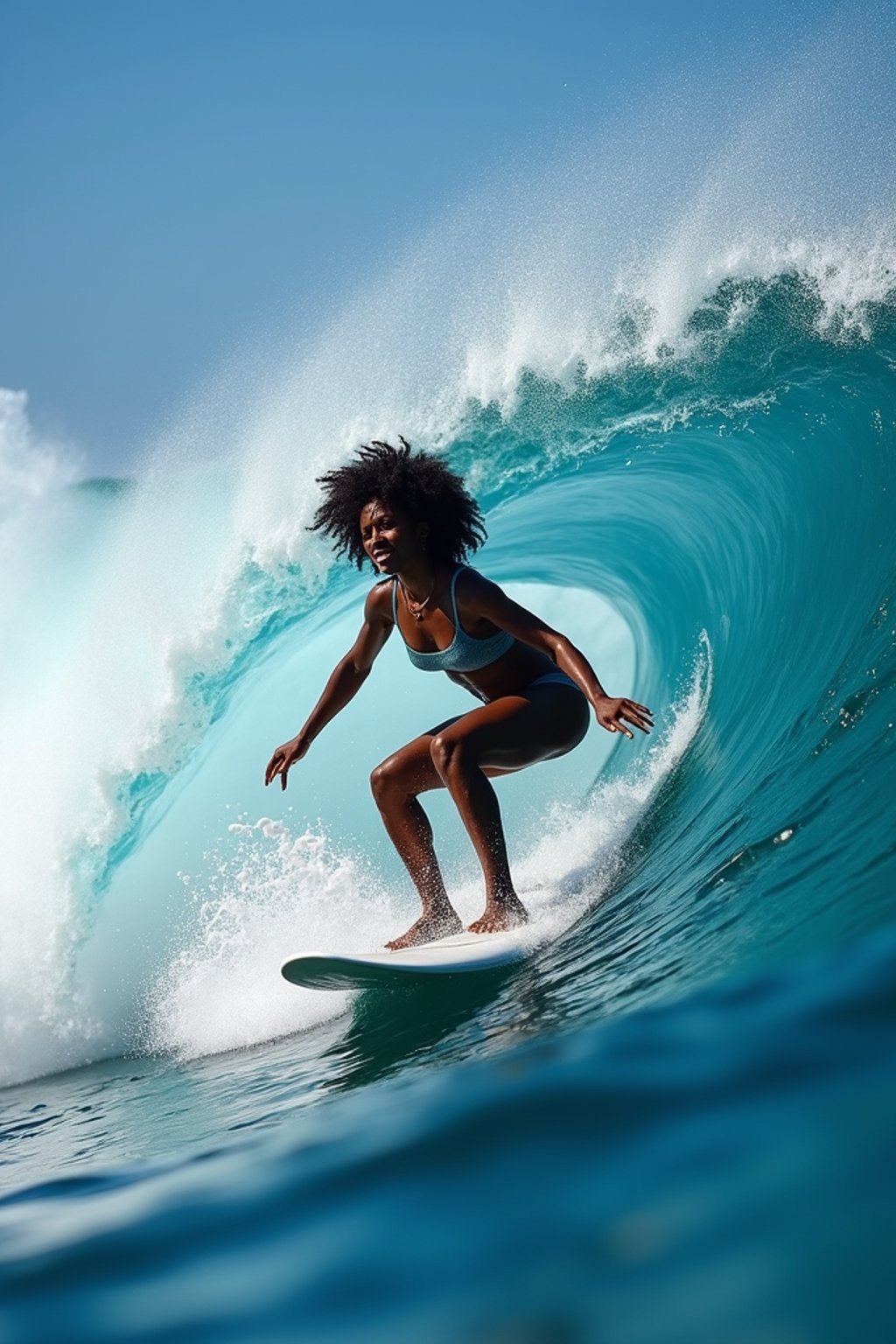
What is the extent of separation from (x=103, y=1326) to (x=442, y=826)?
9.09 meters

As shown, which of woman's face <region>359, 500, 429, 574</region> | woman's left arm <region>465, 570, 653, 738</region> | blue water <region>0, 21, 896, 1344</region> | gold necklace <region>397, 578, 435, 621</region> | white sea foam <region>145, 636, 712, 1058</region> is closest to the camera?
blue water <region>0, 21, 896, 1344</region>

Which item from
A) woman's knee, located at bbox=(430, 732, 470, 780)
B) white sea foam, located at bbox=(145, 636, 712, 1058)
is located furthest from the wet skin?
white sea foam, located at bbox=(145, 636, 712, 1058)

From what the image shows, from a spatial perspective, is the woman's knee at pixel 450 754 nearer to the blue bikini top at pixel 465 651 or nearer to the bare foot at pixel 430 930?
the blue bikini top at pixel 465 651

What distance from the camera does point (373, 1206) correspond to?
1188 millimetres

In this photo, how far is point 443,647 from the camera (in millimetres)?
4660

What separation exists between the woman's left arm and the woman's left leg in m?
0.28

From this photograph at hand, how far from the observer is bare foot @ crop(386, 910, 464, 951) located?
439cm

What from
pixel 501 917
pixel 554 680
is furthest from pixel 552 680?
pixel 501 917

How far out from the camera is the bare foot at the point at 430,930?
14.4 ft

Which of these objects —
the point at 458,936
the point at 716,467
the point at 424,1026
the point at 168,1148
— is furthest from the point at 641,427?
the point at 168,1148

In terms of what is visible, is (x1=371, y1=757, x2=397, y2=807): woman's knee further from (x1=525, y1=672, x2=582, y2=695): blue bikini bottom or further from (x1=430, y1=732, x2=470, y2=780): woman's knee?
(x1=525, y1=672, x2=582, y2=695): blue bikini bottom

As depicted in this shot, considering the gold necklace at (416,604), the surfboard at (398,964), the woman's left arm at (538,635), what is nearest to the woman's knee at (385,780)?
the gold necklace at (416,604)

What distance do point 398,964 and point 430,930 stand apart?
2.31 feet

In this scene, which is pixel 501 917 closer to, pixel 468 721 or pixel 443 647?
pixel 468 721
